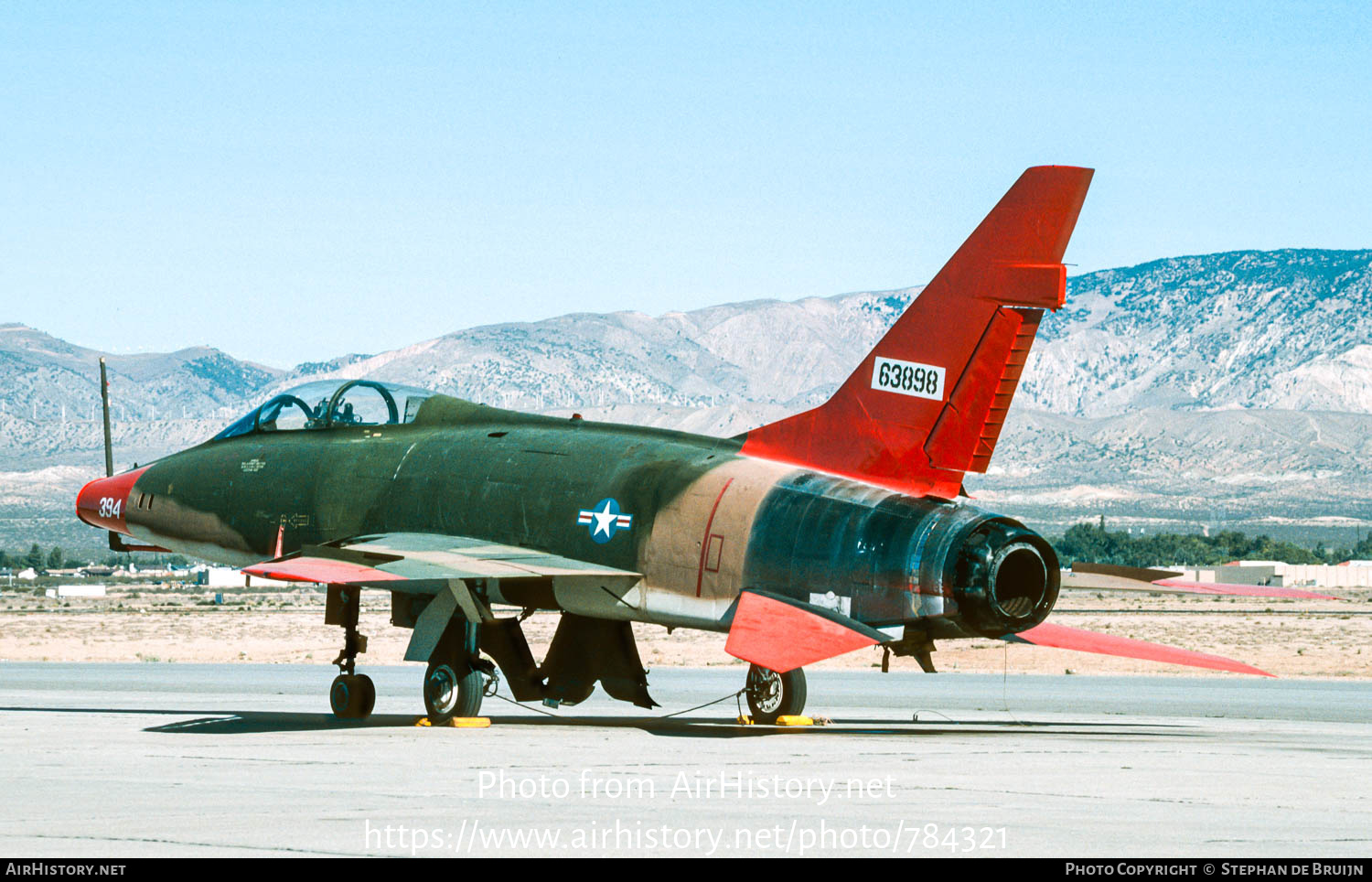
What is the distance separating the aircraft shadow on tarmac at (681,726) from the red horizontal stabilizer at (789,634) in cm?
183

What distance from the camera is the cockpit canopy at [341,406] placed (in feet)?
76.7

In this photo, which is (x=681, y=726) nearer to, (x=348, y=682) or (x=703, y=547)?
(x=703, y=547)

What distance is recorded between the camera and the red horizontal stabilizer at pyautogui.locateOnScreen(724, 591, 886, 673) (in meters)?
16.9

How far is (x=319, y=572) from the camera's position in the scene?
1822 cm

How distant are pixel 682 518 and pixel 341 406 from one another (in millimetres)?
6137

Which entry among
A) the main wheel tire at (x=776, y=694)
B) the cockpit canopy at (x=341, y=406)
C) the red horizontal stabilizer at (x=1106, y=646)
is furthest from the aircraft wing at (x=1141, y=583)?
the cockpit canopy at (x=341, y=406)

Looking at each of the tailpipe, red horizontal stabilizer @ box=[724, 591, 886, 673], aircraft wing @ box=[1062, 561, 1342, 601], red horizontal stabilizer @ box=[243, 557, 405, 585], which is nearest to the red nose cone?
red horizontal stabilizer @ box=[243, 557, 405, 585]

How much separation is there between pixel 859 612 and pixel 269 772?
6.22 meters

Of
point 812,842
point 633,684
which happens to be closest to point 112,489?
point 633,684

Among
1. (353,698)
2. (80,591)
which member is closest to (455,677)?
(353,698)

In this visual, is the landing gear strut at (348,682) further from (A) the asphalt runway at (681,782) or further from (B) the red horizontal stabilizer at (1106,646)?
(B) the red horizontal stabilizer at (1106,646)

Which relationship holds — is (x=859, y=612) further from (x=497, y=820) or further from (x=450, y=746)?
(x=497, y=820)

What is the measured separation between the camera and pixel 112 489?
25.1 m
